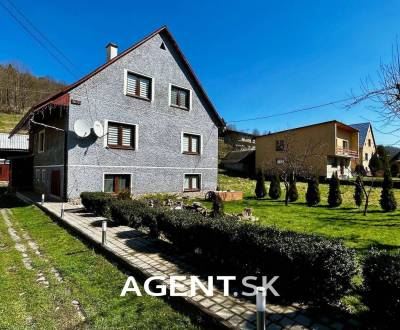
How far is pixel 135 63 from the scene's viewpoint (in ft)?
57.0

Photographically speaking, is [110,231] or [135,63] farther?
[135,63]

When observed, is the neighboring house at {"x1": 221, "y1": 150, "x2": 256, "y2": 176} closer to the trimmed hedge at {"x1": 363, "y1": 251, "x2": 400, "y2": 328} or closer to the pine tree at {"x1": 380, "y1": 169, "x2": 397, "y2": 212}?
the pine tree at {"x1": 380, "y1": 169, "x2": 397, "y2": 212}

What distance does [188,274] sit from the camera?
557 centimetres

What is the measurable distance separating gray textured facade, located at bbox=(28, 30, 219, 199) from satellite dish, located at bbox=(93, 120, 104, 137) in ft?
1.62

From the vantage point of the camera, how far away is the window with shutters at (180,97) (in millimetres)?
19703

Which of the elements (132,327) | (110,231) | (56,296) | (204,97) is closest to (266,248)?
(132,327)

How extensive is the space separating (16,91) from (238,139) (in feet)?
167

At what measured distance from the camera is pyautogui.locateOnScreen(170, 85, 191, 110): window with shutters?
19.7 meters

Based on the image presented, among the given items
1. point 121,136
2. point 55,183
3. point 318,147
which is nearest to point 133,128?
point 121,136

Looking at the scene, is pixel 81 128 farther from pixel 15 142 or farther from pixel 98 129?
pixel 15 142

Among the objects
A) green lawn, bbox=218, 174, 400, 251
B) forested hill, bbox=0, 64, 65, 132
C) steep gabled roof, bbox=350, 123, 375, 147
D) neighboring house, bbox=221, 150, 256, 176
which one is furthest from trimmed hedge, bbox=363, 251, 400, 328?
forested hill, bbox=0, 64, 65, 132

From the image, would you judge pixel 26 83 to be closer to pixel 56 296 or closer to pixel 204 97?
pixel 204 97

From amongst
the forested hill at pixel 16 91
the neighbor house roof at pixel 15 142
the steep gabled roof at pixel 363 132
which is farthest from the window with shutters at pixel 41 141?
the steep gabled roof at pixel 363 132

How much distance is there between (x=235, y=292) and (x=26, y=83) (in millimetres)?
69421
